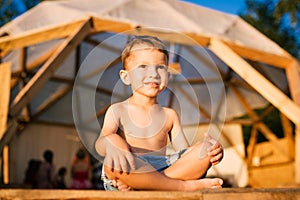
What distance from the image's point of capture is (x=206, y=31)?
27.0 ft

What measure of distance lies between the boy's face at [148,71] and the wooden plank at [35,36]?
18.6 ft

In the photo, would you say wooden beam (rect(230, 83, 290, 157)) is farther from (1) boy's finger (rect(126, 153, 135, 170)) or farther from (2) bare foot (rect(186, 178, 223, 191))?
(1) boy's finger (rect(126, 153, 135, 170))

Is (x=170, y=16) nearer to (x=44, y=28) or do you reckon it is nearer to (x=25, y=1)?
(x=44, y=28)

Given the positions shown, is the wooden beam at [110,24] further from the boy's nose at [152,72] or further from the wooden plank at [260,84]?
the boy's nose at [152,72]

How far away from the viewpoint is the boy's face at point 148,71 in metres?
2.10

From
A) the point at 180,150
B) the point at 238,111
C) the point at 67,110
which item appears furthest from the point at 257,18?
the point at 180,150

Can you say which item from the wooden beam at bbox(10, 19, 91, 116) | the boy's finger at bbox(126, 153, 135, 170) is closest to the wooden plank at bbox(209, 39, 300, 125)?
the wooden beam at bbox(10, 19, 91, 116)

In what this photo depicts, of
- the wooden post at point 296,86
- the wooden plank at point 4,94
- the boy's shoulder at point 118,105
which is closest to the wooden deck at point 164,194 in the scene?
the boy's shoulder at point 118,105

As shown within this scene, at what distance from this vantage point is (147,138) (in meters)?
2.12

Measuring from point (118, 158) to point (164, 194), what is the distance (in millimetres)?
303

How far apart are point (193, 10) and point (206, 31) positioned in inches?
56.0

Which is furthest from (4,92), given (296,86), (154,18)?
(296,86)

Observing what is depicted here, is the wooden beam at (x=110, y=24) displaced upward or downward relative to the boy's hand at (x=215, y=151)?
upward

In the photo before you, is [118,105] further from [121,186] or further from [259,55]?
[259,55]
